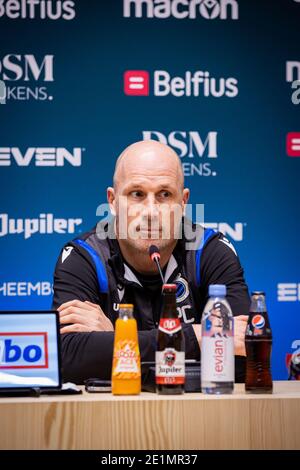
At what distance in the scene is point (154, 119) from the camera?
10.4 feet

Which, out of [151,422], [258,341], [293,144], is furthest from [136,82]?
[151,422]

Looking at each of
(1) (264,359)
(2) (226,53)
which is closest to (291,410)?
(1) (264,359)

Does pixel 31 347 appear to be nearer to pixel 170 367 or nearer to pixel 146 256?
pixel 170 367

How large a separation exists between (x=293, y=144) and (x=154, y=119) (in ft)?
1.83

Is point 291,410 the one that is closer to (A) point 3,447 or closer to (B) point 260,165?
(A) point 3,447

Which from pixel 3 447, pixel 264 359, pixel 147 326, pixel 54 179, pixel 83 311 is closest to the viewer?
pixel 3 447

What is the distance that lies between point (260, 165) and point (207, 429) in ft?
6.42

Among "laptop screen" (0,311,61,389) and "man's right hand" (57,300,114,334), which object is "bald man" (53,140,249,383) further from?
"laptop screen" (0,311,61,389)

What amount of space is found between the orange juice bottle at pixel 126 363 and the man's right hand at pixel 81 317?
483 millimetres

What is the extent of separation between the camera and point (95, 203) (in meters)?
3.13

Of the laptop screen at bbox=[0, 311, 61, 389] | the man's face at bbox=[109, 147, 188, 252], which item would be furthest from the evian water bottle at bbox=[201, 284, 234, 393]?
the man's face at bbox=[109, 147, 188, 252]

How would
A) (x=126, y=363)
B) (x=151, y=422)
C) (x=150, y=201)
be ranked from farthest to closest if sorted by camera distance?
(x=150, y=201), (x=126, y=363), (x=151, y=422)

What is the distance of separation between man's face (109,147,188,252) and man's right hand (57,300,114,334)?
0.33m
